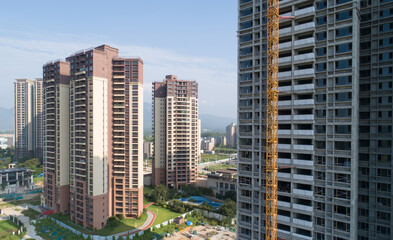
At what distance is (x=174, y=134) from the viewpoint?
80688 millimetres

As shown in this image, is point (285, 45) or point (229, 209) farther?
point (229, 209)

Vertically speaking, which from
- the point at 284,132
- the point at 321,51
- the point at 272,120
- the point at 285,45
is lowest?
the point at 284,132

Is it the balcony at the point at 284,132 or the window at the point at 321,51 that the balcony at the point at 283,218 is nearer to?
the balcony at the point at 284,132

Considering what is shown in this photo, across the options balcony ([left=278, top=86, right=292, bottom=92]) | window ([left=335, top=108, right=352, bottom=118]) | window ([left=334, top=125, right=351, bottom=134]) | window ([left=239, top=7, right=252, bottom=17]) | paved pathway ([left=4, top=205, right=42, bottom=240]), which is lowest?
paved pathway ([left=4, top=205, right=42, bottom=240])

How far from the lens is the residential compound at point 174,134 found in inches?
3162

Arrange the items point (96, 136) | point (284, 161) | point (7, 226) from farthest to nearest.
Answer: point (7, 226) → point (96, 136) → point (284, 161)

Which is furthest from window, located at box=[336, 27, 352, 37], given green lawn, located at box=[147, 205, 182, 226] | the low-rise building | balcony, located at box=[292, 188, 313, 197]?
A: the low-rise building

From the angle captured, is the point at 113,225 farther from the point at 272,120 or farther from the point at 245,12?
the point at 245,12

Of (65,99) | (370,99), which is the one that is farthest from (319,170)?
(65,99)

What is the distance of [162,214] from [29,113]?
9490 cm

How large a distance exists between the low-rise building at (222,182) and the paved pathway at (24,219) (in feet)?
147

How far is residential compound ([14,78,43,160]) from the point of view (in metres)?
115

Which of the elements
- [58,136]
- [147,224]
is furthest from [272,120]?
[58,136]

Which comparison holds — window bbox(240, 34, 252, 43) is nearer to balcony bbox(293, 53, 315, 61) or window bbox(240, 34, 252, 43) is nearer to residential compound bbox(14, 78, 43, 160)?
balcony bbox(293, 53, 315, 61)
